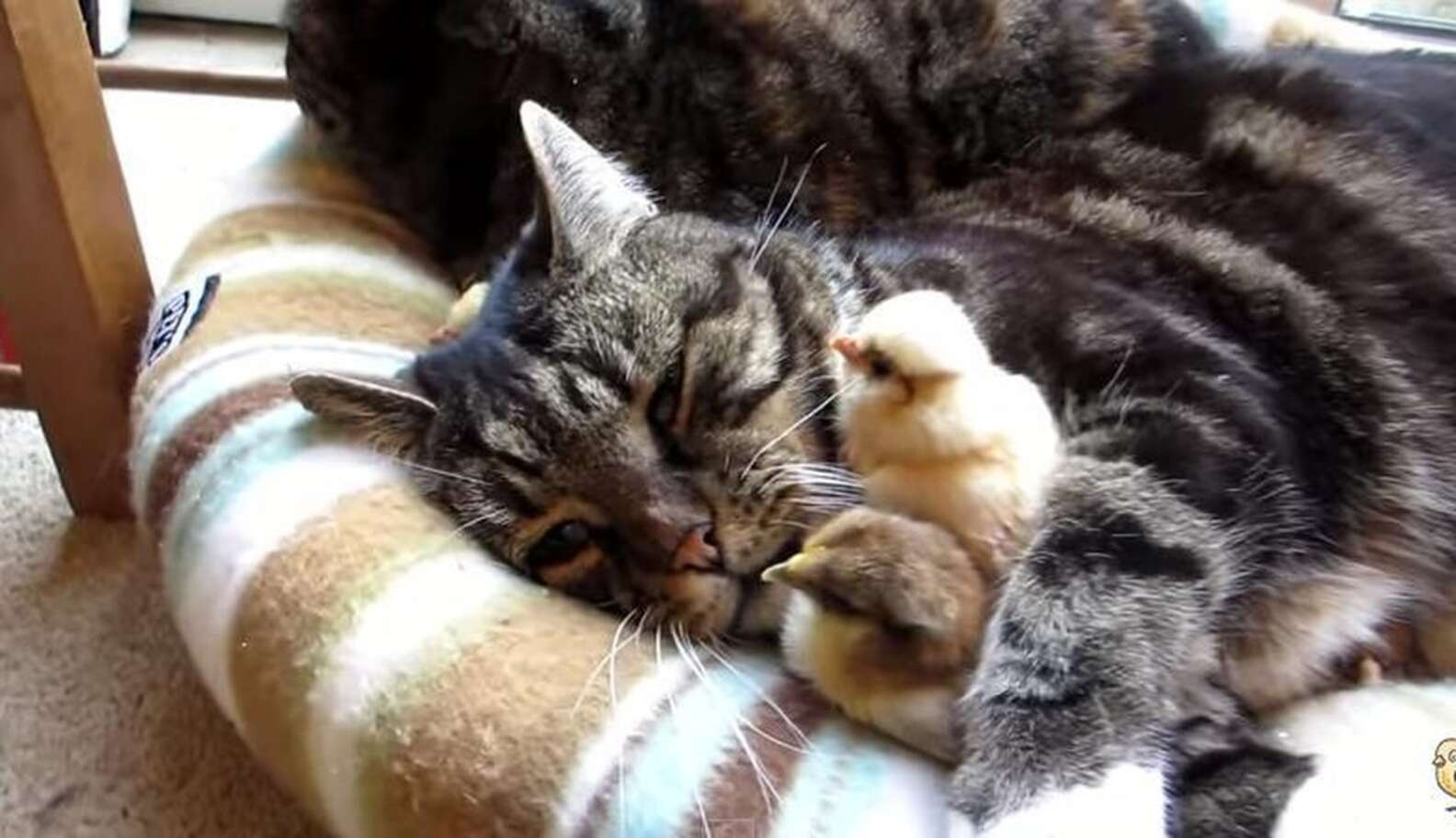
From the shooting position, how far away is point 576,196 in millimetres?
1034

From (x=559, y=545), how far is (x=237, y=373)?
0.32 metres

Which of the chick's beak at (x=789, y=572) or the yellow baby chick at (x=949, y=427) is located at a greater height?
the yellow baby chick at (x=949, y=427)

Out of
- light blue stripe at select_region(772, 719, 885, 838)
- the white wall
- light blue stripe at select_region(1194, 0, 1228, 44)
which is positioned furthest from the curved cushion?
the white wall

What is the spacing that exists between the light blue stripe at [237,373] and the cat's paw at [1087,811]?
0.55 metres

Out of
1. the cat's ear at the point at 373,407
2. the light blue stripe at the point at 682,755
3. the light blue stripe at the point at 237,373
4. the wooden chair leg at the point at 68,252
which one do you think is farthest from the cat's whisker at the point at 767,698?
the wooden chair leg at the point at 68,252

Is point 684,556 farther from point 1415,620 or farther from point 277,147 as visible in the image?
point 277,147

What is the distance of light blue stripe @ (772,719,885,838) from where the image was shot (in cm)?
85

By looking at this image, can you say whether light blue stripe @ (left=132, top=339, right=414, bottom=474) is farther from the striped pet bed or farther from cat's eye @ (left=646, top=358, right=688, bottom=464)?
cat's eye @ (left=646, top=358, right=688, bottom=464)

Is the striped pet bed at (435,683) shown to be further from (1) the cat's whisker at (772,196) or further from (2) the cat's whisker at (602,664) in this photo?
(1) the cat's whisker at (772,196)

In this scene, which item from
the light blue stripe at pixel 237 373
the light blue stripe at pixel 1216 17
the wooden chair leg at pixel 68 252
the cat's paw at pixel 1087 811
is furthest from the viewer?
the light blue stripe at pixel 1216 17

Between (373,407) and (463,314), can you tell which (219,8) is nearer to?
(463,314)

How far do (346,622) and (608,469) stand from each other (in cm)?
18

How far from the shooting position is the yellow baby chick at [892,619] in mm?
845

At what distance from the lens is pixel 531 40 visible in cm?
129
